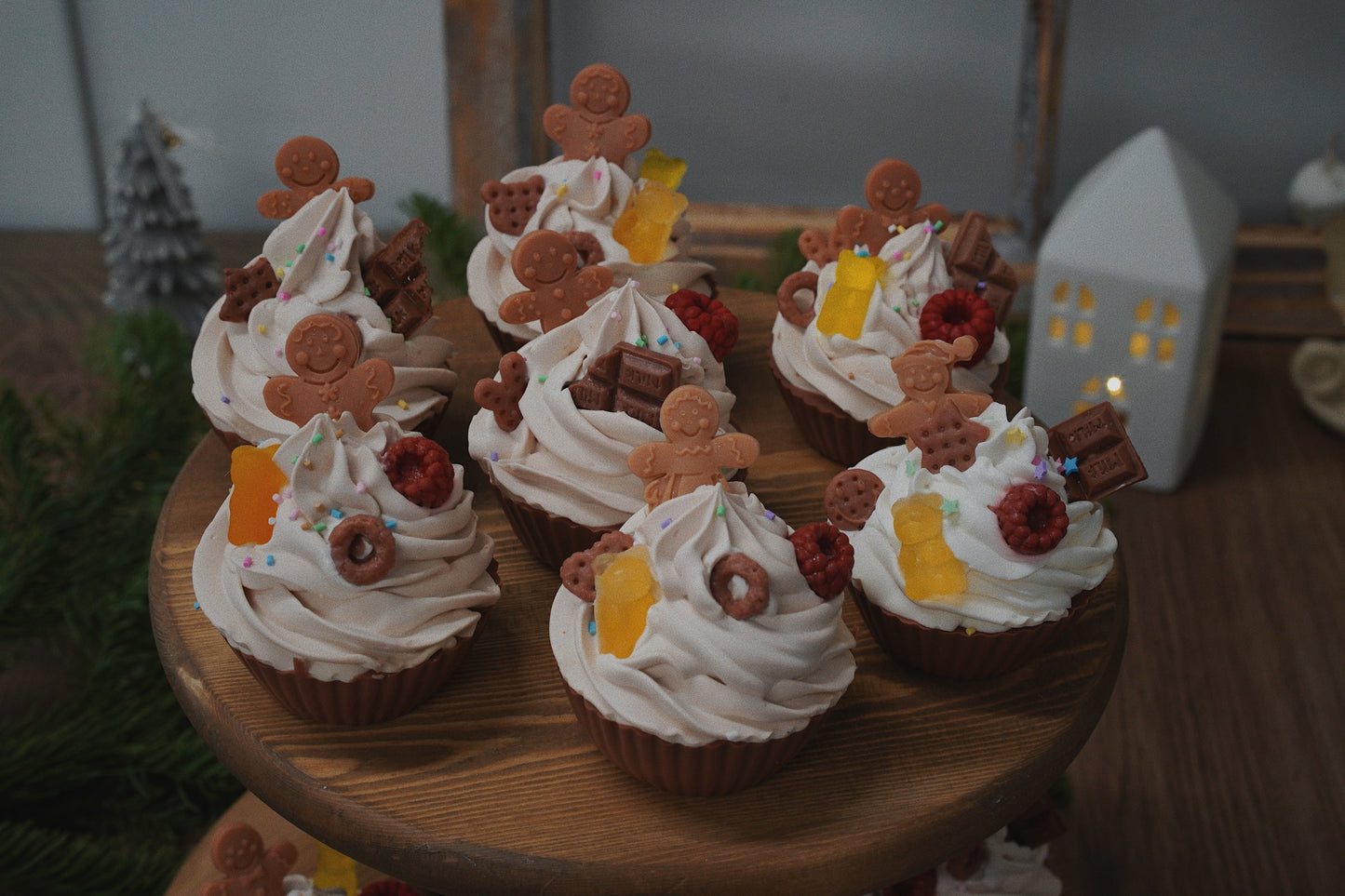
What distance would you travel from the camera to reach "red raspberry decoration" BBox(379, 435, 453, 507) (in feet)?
6.27

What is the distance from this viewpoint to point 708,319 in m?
2.40

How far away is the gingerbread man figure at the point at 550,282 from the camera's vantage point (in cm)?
227

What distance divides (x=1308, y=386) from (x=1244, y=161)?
85 cm

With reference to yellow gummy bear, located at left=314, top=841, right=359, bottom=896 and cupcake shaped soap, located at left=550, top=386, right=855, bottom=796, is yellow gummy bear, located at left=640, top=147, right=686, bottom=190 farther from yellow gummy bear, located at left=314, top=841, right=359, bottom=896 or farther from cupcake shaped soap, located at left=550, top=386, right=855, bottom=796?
yellow gummy bear, located at left=314, top=841, right=359, bottom=896

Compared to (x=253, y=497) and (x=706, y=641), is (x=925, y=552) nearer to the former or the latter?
(x=706, y=641)

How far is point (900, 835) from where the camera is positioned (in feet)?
5.65

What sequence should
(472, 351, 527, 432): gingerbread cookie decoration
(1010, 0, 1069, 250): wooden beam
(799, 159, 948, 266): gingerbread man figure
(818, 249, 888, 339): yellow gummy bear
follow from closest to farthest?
(472, 351, 527, 432): gingerbread cookie decoration
(818, 249, 888, 339): yellow gummy bear
(799, 159, 948, 266): gingerbread man figure
(1010, 0, 1069, 250): wooden beam

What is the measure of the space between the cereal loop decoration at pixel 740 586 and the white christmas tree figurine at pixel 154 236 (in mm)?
3285

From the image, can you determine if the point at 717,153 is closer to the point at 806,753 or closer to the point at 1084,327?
the point at 1084,327

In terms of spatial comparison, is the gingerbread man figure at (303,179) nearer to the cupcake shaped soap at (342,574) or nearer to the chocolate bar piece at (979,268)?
the cupcake shaped soap at (342,574)

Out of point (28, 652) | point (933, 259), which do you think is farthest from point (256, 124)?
point (933, 259)

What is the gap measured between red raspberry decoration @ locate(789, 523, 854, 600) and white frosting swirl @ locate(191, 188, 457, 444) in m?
0.85

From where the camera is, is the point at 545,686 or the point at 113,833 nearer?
the point at 545,686

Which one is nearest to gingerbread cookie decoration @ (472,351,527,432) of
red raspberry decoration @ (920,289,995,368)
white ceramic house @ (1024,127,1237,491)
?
red raspberry decoration @ (920,289,995,368)
